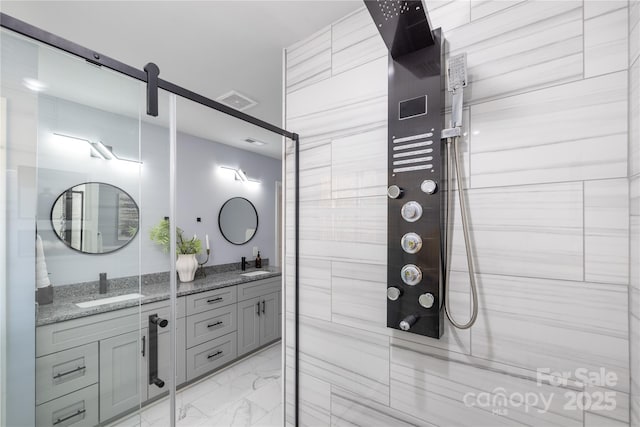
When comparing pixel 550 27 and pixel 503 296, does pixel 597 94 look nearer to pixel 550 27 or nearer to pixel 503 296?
pixel 550 27

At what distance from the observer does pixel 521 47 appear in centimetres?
99

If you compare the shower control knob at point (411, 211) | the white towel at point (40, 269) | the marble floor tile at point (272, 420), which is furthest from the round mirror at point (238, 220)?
the marble floor tile at point (272, 420)

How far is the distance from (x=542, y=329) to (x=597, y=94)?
2.48ft

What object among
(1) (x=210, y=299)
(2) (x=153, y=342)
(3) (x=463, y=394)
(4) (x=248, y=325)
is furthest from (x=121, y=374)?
(4) (x=248, y=325)

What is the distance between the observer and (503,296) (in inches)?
39.5

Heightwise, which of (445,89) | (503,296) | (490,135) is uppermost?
(445,89)

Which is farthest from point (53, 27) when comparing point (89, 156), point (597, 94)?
point (597, 94)

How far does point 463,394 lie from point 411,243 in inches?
23.2

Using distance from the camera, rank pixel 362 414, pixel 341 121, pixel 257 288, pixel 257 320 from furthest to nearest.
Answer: pixel 257 320
pixel 257 288
pixel 341 121
pixel 362 414

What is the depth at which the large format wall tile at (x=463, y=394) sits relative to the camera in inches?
36.8

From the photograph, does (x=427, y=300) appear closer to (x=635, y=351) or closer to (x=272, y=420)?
(x=635, y=351)

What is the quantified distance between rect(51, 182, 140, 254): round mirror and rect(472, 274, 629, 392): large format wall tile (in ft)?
4.25

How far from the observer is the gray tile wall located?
0.84m

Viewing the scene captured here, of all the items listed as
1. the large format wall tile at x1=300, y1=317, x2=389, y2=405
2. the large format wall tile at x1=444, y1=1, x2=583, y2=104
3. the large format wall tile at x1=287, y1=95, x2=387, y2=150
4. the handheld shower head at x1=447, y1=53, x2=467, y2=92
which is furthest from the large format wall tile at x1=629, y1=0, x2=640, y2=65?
the large format wall tile at x1=300, y1=317, x2=389, y2=405
